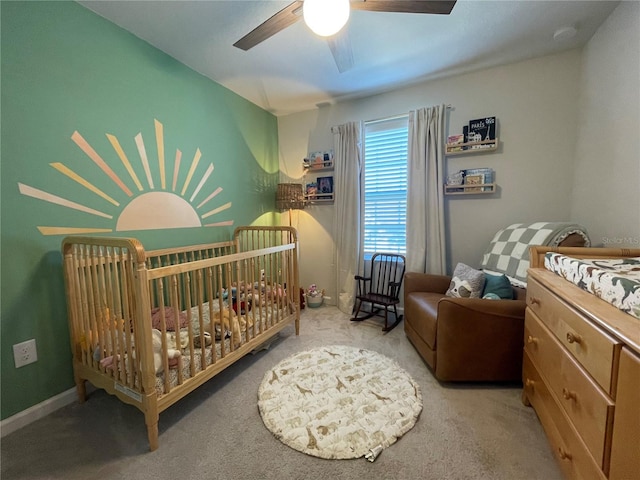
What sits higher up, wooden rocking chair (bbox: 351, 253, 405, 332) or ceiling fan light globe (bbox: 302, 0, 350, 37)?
ceiling fan light globe (bbox: 302, 0, 350, 37)

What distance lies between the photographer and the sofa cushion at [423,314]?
6.07ft

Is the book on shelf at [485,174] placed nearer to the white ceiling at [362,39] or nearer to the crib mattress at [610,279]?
the white ceiling at [362,39]

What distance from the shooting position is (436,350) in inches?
70.9

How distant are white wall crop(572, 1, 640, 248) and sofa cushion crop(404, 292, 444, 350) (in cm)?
120

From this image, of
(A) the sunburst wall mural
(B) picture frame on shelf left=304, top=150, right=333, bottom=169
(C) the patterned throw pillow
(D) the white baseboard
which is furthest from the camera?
(B) picture frame on shelf left=304, top=150, right=333, bottom=169

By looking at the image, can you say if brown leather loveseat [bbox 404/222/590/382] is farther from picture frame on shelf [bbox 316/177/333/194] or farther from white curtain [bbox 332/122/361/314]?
picture frame on shelf [bbox 316/177/333/194]

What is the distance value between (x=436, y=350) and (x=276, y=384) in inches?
44.0

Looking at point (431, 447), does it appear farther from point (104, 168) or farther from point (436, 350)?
point (104, 168)

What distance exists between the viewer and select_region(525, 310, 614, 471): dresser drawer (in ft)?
2.58

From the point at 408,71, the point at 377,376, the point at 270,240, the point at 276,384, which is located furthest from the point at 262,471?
the point at 408,71

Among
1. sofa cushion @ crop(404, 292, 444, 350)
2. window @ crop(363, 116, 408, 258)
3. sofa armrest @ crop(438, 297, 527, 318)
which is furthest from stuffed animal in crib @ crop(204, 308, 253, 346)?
window @ crop(363, 116, 408, 258)

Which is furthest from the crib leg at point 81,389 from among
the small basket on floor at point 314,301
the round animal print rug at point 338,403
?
the small basket on floor at point 314,301

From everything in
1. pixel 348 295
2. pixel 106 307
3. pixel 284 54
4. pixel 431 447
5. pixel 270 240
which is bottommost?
pixel 431 447

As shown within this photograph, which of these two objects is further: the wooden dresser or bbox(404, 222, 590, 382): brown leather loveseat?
bbox(404, 222, 590, 382): brown leather loveseat
